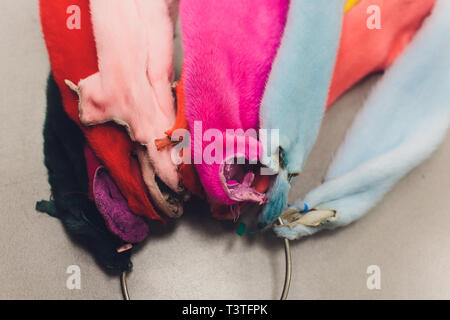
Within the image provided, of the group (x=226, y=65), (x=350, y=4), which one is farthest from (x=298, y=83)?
(x=350, y=4)

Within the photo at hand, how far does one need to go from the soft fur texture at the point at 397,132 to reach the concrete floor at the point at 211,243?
0.05m

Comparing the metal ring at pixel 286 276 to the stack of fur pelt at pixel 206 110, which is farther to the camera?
the metal ring at pixel 286 276

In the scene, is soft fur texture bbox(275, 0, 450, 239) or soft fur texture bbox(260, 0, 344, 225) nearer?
soft fur texture bbox(260, 0, 344, 225)

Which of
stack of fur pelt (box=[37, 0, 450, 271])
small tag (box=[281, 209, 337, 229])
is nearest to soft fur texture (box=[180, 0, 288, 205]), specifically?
stack of fur pelt (box=[37, 0, 450, 271])

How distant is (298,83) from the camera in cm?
57

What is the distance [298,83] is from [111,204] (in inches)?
15.1

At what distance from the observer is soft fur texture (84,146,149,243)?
597mm

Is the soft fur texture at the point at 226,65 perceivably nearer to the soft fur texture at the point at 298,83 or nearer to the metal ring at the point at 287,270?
the soft fur texture at the point at 298,83

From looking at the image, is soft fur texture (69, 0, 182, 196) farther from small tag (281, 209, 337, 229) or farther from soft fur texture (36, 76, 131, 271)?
small tag (281, 209, 337, 229)

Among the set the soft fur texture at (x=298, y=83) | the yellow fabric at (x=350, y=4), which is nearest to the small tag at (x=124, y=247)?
the soft fur texture at (x=298, y=83)

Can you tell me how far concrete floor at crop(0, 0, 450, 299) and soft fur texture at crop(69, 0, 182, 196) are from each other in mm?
218

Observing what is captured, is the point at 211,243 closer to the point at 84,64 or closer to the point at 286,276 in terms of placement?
the point at 286,276

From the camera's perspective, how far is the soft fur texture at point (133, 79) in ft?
1.80
